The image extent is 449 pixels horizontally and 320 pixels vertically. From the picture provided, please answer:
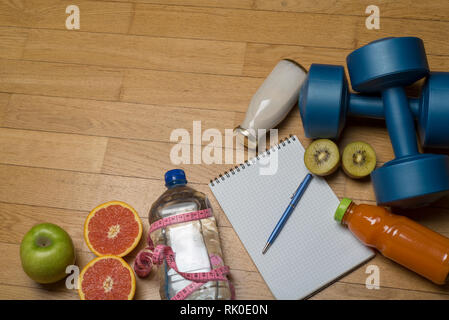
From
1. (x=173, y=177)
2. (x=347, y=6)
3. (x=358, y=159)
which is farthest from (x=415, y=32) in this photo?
(x=173, y=177)

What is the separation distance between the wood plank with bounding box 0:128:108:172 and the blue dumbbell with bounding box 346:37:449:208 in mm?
685

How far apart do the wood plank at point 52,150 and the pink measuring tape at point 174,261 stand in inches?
10.9

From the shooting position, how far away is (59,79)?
1239 mm

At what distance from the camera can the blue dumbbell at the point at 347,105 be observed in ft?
3.10

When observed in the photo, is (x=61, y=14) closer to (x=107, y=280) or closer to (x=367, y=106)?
(x=107, y=280)

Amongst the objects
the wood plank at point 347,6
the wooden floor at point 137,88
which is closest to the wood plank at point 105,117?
the wooden floor at point 137,88

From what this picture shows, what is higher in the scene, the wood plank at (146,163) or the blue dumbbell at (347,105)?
the blue dumbbell at (347,105)

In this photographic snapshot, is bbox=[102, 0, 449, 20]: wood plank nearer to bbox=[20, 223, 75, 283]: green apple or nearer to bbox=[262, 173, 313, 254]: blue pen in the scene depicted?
bbox=[262, 173, 313, 254]: blue pen

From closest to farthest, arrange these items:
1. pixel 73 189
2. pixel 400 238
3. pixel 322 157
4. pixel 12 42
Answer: pixel 400 238 < pixel 322 157 < pixel 73 189 < pixel 12 42

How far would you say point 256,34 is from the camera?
120 centimetres

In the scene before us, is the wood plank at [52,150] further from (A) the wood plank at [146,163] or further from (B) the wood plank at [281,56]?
(B) the wood plank at [281,56]

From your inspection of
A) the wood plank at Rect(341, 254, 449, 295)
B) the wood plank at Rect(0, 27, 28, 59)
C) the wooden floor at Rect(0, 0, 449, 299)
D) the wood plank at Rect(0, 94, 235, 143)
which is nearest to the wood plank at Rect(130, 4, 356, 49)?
the wooden floor at Rect(0, 0, 449, 299)

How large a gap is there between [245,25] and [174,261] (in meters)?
0.67

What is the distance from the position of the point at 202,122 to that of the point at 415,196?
1.79 ft
